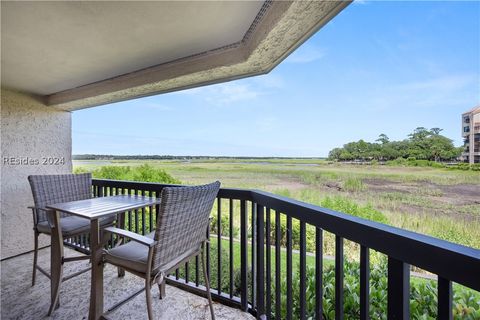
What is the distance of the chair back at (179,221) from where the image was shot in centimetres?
157

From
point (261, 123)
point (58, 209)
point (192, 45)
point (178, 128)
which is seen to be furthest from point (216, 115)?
point (58, 209)

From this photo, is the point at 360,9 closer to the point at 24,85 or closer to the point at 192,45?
the point at 192,45

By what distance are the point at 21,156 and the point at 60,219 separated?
1579mm

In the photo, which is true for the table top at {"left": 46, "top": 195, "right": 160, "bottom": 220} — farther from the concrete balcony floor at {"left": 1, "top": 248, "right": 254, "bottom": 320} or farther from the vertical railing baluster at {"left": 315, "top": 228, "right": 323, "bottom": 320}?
the vertical railing baluster at {"left": 315, "top": 228, "right": 323, "bottom": 320}

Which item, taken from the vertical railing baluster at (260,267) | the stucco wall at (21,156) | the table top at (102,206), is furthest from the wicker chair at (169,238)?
the stucco wall at (21,156)

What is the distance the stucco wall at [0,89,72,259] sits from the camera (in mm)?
3295

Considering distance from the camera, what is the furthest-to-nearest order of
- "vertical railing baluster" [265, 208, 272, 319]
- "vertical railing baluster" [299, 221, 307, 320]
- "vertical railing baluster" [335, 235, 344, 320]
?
"vertical railing baluster" [265, 208, 272, 319]
"vertical railing baluster" [299, 221, 307, 320]
"vertical railing baluster" [335, 235, 344, 320]

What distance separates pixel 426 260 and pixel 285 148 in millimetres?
2271

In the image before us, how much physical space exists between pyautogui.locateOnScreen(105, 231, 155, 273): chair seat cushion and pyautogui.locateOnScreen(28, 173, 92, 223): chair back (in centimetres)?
144

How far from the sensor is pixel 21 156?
136 inches

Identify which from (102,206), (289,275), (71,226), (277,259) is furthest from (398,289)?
(71,226)

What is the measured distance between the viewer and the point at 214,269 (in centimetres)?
356

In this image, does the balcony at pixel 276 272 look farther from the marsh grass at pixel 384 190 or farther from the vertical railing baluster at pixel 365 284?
the marsh grass at pixel 384 190

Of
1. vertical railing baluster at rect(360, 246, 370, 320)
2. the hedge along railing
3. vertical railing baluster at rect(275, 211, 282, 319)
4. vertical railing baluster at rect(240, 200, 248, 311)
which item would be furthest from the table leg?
vertical railing baluster at rect(360, 246, 370, 320)
